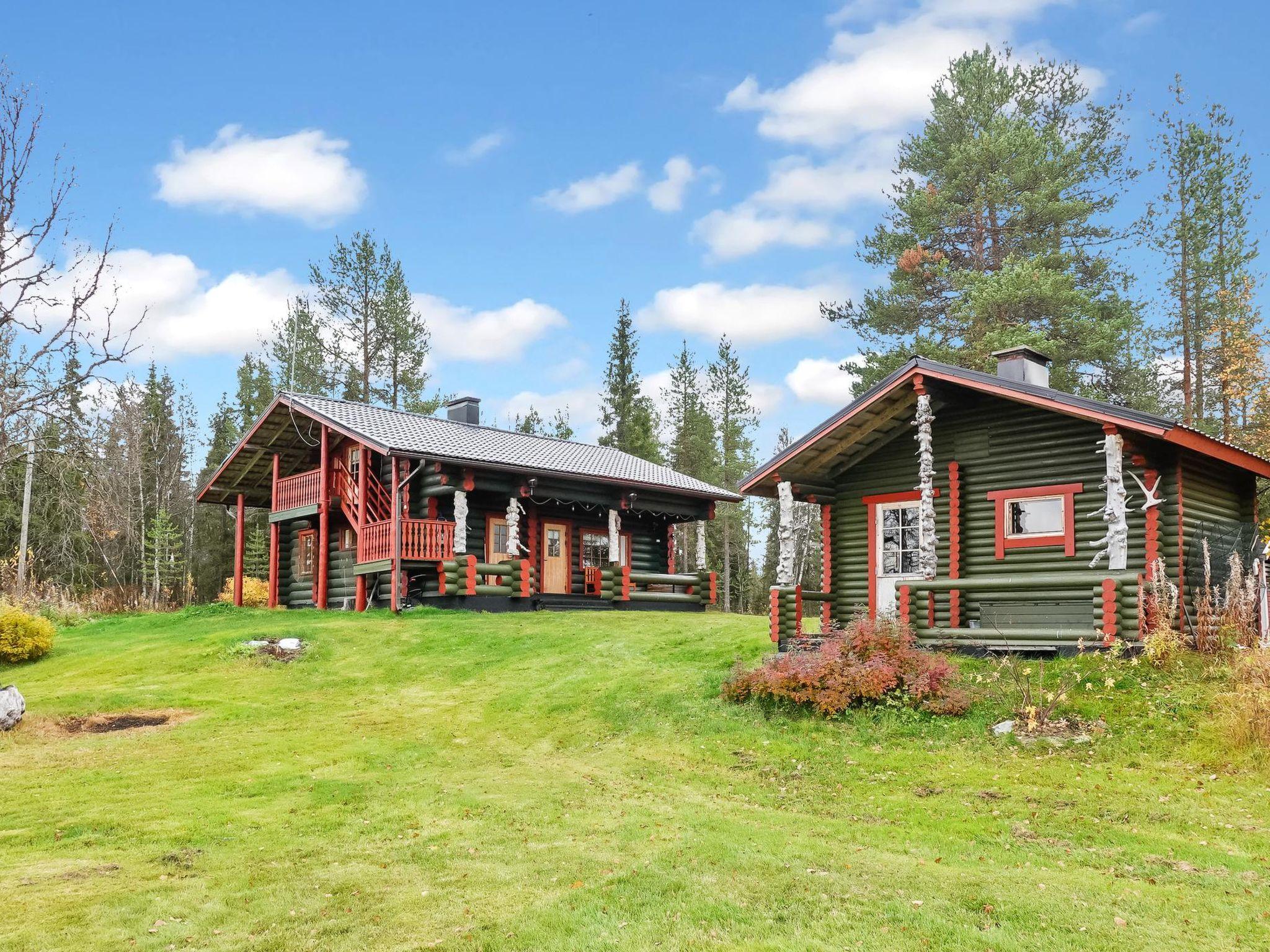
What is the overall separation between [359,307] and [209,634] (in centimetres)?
2411

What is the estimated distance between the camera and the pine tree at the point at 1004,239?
3158cm

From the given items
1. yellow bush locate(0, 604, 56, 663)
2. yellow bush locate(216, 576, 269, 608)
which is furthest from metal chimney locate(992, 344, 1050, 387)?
yellow bush locate(216, 576, 269, 608)

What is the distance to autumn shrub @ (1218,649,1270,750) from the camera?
1037 centimetres

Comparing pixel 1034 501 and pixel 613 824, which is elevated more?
pixel 1034 501

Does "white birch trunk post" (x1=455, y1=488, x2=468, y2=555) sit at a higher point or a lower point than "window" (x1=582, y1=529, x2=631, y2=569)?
higher

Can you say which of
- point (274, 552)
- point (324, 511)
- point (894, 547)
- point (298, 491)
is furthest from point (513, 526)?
point (894, 547)

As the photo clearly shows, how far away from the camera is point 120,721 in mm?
14367

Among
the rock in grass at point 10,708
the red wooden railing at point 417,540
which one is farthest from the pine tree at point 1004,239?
the rock in grass at point 10,708

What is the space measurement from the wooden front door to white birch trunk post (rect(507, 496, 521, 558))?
139 centimetres

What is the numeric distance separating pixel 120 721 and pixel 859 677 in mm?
10331

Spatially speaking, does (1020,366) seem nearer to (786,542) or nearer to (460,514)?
(786,542)

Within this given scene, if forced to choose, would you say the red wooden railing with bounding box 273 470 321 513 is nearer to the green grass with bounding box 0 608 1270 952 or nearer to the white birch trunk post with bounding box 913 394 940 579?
the green grass with bounding box 0 608 1270 952

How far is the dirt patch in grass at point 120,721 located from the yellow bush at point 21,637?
7081 mm

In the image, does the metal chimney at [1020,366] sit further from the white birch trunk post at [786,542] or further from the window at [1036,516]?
the white birch trunk post at [786,542]
